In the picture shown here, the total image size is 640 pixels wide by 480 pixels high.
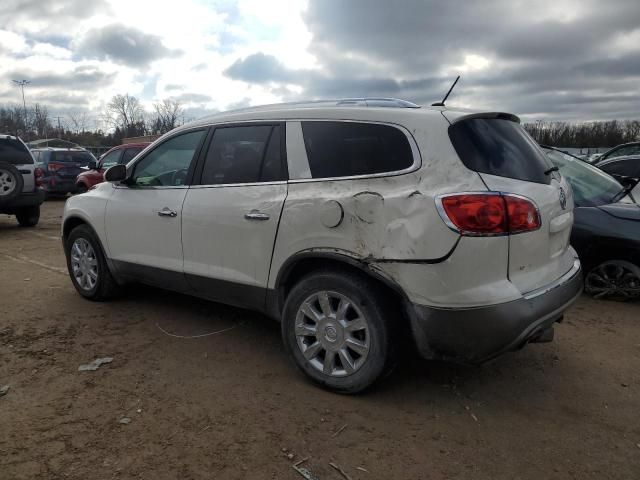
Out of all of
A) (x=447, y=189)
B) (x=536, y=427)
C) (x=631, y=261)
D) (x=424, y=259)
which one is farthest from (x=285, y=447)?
(x=631, y=261)

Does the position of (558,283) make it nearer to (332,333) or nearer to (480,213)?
(480,213)

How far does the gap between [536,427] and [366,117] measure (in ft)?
6.69

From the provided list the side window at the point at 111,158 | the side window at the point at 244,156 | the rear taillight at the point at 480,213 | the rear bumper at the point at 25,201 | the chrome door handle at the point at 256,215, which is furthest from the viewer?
the side window at the point at 111,158

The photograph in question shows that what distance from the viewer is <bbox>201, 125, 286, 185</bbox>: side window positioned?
11.7ft

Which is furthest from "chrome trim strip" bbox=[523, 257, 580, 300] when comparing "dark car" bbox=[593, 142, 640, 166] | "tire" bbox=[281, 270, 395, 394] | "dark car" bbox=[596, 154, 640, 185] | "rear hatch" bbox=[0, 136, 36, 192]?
"dark car" bbox=[593, 142, 640, 166]

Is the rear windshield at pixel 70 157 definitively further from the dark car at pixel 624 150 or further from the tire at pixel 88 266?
the dark car at pixel 624 150

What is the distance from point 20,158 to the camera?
9.92 m

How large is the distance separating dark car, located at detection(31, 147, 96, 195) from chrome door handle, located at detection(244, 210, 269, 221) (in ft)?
45.9

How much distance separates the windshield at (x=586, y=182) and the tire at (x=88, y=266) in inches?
177

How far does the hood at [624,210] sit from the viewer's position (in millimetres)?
4867

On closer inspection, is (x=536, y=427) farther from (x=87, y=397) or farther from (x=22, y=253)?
(x=22, y=253)

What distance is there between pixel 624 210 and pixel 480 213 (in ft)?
9.92

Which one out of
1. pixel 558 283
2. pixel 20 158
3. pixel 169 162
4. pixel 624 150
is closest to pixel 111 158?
pixel 20 158

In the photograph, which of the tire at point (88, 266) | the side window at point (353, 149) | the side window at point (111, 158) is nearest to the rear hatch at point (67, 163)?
the side window at point (111, 158)
